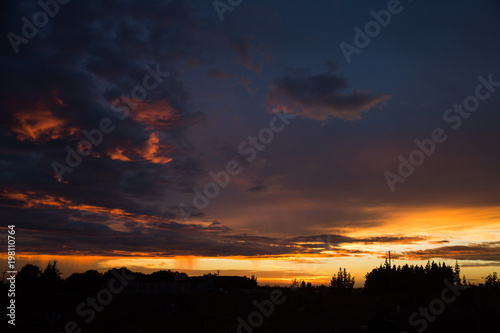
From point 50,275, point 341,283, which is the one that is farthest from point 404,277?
point 50,275

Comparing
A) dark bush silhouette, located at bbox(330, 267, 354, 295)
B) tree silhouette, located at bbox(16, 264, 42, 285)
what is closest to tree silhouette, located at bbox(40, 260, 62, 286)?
tree silhouette, located at bbox(16, 264, 42, 285)

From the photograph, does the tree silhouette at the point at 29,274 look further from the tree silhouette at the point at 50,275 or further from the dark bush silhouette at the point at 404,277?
the dark bush silhouette at the point at 404,277

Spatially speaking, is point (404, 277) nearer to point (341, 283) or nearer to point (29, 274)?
point (341, 283)

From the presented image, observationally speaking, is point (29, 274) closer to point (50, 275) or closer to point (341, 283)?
point (50, 275)

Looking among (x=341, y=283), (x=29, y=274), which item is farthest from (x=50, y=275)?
(x=341, y=283)

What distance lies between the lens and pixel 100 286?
201 feet

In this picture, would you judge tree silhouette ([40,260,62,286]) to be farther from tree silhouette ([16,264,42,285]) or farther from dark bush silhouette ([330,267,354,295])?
dark bush silhouette ([330,267,354,295])

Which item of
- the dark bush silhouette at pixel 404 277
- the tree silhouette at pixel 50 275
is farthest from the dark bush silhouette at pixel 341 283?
the tree silhouette at pixel 50 275

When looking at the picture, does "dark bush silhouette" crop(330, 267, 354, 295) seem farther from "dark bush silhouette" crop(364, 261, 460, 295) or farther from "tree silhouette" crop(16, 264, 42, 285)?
"tree silhouette" crop(16, 264, 42, 285)

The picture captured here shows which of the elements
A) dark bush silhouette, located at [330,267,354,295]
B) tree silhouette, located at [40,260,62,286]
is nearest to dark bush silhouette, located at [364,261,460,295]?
dark bush silhouette, located at [330,267,354,295]

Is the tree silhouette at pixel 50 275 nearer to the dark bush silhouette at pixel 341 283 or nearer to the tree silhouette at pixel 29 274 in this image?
the tree silhouette at pixel 29 274

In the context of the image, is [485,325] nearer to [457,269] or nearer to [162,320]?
[162,320]

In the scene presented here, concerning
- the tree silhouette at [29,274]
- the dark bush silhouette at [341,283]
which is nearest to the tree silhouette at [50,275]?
the tree silhouette at [29,274]

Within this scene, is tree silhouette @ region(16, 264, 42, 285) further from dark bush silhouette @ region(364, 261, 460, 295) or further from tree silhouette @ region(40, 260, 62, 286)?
dark bush silhouette @ region(364, 261, 460, 295)
